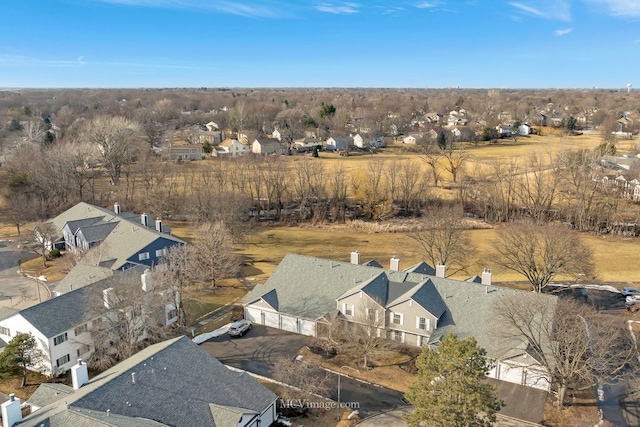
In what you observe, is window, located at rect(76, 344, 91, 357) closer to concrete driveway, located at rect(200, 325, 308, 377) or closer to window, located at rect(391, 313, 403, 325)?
concrete driveway, located at rect(200, 325, 308, 377)

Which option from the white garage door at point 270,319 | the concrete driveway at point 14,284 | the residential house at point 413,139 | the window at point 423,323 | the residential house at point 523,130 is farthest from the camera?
the residential house at point 523,130

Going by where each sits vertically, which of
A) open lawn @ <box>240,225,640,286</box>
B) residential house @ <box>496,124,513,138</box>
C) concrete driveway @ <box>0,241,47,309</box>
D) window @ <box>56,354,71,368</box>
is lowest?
open lawn @ <box>240,225,640,286</box>

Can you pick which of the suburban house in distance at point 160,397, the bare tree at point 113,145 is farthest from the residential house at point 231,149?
the suburban house in distance at point 160,397

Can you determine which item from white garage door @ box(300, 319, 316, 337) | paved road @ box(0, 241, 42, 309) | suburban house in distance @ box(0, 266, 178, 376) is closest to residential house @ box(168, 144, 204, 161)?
paved road @ box(0, 241, 42, 309)

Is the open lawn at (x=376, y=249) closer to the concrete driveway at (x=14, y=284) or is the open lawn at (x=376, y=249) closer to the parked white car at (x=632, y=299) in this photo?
the parked white car at (x=632, y=299)

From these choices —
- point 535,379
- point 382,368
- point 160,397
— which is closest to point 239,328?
point 382,368

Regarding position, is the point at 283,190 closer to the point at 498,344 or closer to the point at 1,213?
the point at 1,213
